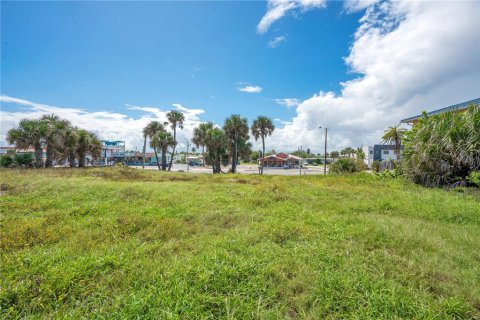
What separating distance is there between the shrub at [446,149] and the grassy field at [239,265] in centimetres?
590

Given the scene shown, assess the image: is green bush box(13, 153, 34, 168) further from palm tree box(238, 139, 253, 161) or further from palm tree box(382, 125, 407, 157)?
palm tree box(382, 125, 407, 157)

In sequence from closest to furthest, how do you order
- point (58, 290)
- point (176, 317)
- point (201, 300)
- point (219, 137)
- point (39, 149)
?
1. point (176, 317)
2. point (201, 300)
3. point (58, 290)
4. point (39, 149)
5. point (219, 137)

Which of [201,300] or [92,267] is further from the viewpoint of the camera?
[92,267]

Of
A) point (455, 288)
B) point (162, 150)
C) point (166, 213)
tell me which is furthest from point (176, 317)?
point (162, 150)

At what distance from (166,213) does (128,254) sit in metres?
2.83

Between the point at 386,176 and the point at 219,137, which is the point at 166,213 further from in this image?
the point at 219,137

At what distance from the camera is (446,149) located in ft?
36.6

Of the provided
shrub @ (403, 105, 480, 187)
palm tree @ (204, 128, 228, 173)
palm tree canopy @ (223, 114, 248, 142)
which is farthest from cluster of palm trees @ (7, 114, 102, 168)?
shrub @ (403, 105, 480, 187)

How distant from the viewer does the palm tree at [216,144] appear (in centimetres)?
3384

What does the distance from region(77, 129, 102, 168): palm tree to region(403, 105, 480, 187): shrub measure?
35.6 metres

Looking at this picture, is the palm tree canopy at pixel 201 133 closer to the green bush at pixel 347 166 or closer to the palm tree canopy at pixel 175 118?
the palm tree canopy at pixel 175 118

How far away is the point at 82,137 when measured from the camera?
28.8 meters

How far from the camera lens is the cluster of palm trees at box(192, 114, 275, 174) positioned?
34.5 meters

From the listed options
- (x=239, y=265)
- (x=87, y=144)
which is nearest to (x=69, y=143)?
(x=87, y=144)
